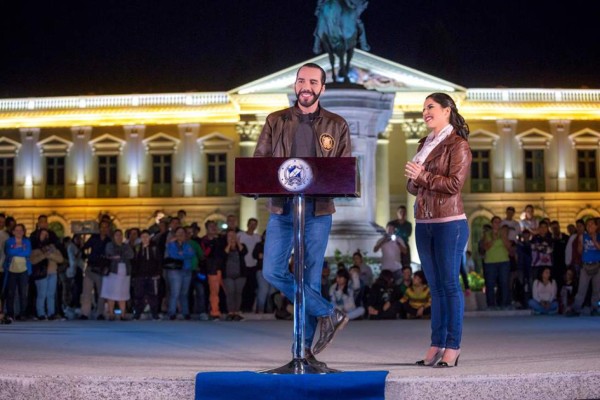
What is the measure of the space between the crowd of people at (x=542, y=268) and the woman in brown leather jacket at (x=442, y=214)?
28.7 feet

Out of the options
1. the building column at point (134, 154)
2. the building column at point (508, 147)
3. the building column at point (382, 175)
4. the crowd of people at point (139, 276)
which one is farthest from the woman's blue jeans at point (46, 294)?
the building column at point (508, 147)

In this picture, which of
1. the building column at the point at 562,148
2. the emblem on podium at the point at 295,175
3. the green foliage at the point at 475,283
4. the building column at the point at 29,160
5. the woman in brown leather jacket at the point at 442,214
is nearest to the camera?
the emblem on podium at the point at 295,175

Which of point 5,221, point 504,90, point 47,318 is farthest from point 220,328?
point 504,90

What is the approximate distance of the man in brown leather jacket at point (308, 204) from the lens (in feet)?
20.2

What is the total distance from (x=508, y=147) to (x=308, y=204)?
155 ft

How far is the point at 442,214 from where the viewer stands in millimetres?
6379

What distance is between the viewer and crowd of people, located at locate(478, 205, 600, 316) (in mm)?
15117

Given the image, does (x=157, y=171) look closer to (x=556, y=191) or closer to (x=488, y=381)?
(x=556, y=191)

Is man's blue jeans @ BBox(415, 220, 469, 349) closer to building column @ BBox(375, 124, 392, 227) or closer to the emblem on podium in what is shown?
the emblem on podium

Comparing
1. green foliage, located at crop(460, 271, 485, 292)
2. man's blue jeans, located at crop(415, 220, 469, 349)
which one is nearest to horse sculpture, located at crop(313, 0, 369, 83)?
green foliage, located at crop(460, 271, 485, 292)

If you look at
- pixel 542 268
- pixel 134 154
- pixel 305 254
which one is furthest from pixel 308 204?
pixel 134 154

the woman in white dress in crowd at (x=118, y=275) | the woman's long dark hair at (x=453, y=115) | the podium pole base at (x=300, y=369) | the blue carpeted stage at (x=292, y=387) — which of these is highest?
the woman's long dark hair at (x=453, y=115)

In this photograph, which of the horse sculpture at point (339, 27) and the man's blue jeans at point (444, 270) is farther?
the horse sculpture at point (339, 27)

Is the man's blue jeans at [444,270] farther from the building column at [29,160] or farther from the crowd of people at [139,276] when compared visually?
the building column at [29,160]
